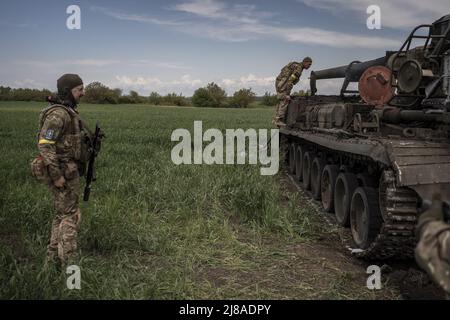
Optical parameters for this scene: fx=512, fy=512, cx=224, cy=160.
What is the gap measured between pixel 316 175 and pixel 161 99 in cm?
7050

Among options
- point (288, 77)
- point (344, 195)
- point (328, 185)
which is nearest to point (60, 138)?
point (344, 195)

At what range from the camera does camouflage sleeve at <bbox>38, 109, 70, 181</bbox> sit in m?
4.86

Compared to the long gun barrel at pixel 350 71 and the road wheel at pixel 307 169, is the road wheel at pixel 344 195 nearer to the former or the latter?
the long gun barrel at pixel 350 71

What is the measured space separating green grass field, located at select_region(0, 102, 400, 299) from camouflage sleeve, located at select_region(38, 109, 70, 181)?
907 mm

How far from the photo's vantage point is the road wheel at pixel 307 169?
10.2 meters

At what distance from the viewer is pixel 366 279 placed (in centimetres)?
513

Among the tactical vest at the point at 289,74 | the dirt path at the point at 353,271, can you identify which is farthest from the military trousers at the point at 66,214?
the tactical vest at the point at 289,74

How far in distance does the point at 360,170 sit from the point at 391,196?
206cm

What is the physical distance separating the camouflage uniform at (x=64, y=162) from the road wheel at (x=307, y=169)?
19.2ft

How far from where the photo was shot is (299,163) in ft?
37.5

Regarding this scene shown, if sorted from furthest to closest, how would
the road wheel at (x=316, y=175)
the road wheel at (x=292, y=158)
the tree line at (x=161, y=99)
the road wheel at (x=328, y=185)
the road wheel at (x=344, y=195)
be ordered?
the tree line at (x=161, y=99) < the road wheel at (x=292, y=158) < the road wheel at (x=316, y=175) < the road wheel at (x=328, y=185) < the road wheel at (x=344, y=195)
